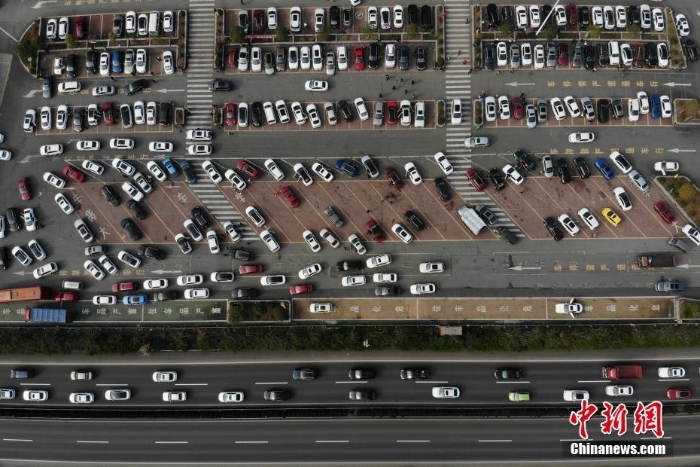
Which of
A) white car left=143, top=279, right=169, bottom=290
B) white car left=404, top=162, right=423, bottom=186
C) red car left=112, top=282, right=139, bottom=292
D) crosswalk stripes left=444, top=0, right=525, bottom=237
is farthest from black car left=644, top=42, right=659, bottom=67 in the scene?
red car left=112, top=282, right=139, bottom=292

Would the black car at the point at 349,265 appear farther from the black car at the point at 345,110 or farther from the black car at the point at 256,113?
the black car at the point at 256,113

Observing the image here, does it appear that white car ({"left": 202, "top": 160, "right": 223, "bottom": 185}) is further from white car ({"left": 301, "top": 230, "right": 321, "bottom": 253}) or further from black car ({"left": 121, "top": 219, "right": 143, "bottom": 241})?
white car ({"left": 301, "top": 230, "right": 321, "bottom": 253})

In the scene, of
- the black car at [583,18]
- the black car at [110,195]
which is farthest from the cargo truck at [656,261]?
the black car at [110,195]

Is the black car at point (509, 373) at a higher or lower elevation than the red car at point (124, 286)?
→ lower

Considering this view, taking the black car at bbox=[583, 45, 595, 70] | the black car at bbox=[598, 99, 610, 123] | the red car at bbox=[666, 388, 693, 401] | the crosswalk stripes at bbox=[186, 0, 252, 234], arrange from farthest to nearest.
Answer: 1. the black car at bbox=[583, 45, 595, 70]
2. the crosswalk stripes at bbox=[186, 0, 252, 234]
3. the black car at bbox=[598, 99, 610, 123]
4. the red car at bbox=[666, 388, 693, 401]

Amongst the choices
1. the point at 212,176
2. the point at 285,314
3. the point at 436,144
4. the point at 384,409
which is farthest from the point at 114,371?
the point at 436,144

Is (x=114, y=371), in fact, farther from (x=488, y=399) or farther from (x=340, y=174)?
(x=488, y=399)
